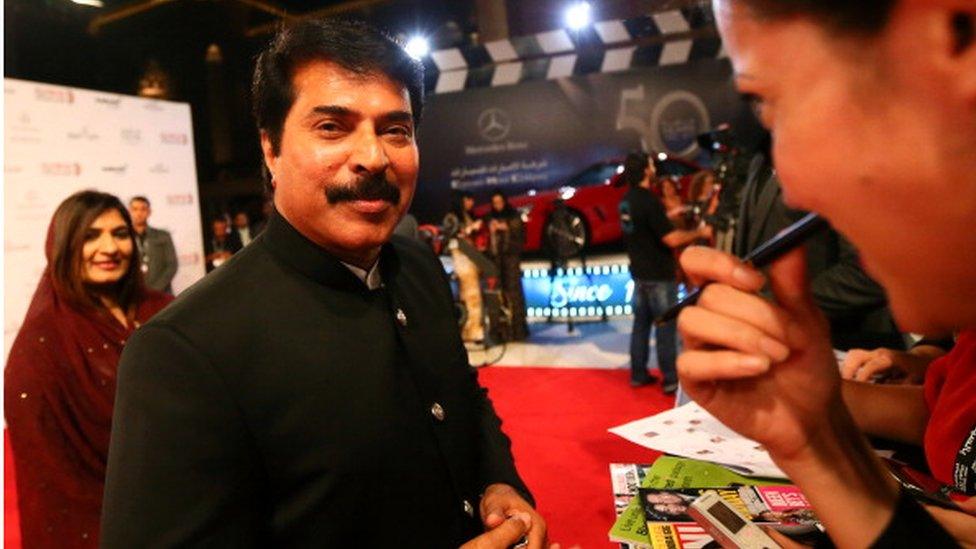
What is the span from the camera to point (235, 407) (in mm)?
1077

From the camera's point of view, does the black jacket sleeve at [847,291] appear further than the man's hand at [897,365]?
Yes

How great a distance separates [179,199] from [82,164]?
1.03m

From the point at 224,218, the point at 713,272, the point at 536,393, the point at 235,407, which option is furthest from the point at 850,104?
the point at 224,218

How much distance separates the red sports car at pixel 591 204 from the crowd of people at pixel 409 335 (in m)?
5.83

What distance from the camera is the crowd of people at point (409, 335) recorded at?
0.49 meters

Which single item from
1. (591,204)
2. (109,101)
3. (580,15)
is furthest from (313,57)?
(580,15)

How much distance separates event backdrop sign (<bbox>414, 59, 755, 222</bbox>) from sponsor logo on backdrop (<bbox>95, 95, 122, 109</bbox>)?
472 cm

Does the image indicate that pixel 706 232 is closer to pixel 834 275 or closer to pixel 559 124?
pixel 834 275

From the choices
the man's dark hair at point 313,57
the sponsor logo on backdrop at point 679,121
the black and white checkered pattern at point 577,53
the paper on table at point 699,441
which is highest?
the black and white checkered pattern at point 577,53

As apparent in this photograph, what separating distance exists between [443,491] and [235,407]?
0.46m

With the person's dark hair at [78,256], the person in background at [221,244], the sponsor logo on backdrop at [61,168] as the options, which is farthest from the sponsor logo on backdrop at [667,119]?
the person's dark hair at [78,256]

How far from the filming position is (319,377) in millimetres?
1206

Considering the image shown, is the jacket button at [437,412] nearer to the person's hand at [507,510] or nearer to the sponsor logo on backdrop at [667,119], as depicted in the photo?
the person's hand at [507,510]

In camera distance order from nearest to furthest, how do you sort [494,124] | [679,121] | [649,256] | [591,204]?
[649,256] < [591,204] < [679,121] < [494,124]
